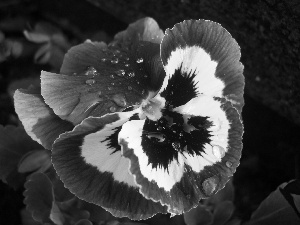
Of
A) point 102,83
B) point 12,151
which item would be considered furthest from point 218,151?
point 12,151

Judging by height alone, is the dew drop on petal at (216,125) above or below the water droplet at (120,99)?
above

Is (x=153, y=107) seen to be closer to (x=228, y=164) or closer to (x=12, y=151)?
(x=228, y=164)

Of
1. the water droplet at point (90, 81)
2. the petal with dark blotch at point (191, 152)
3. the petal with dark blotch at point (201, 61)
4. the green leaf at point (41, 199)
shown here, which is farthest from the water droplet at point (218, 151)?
the green leaf at point (41, 199)

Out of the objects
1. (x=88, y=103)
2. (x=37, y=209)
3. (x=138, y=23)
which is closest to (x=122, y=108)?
(x=88, y=103)

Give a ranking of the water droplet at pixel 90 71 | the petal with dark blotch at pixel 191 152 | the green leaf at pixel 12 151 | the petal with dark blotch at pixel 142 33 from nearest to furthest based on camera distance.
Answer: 1. the petal with dark blotch at pixel 191 152
2. the water droplet at pixel 90 71
3. the petal with dark blotch at pixel 142 33
4. the green leaf at pixel 12 151

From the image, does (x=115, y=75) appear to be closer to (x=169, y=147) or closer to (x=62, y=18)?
(x=169, y=147)

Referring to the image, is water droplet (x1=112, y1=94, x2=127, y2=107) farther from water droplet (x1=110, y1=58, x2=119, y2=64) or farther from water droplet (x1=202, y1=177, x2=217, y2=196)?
water droplet (x1=202, y1=177, x2=217, y2=196)

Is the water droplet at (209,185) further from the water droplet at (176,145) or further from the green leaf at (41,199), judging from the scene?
the green leaf at (41,199)
